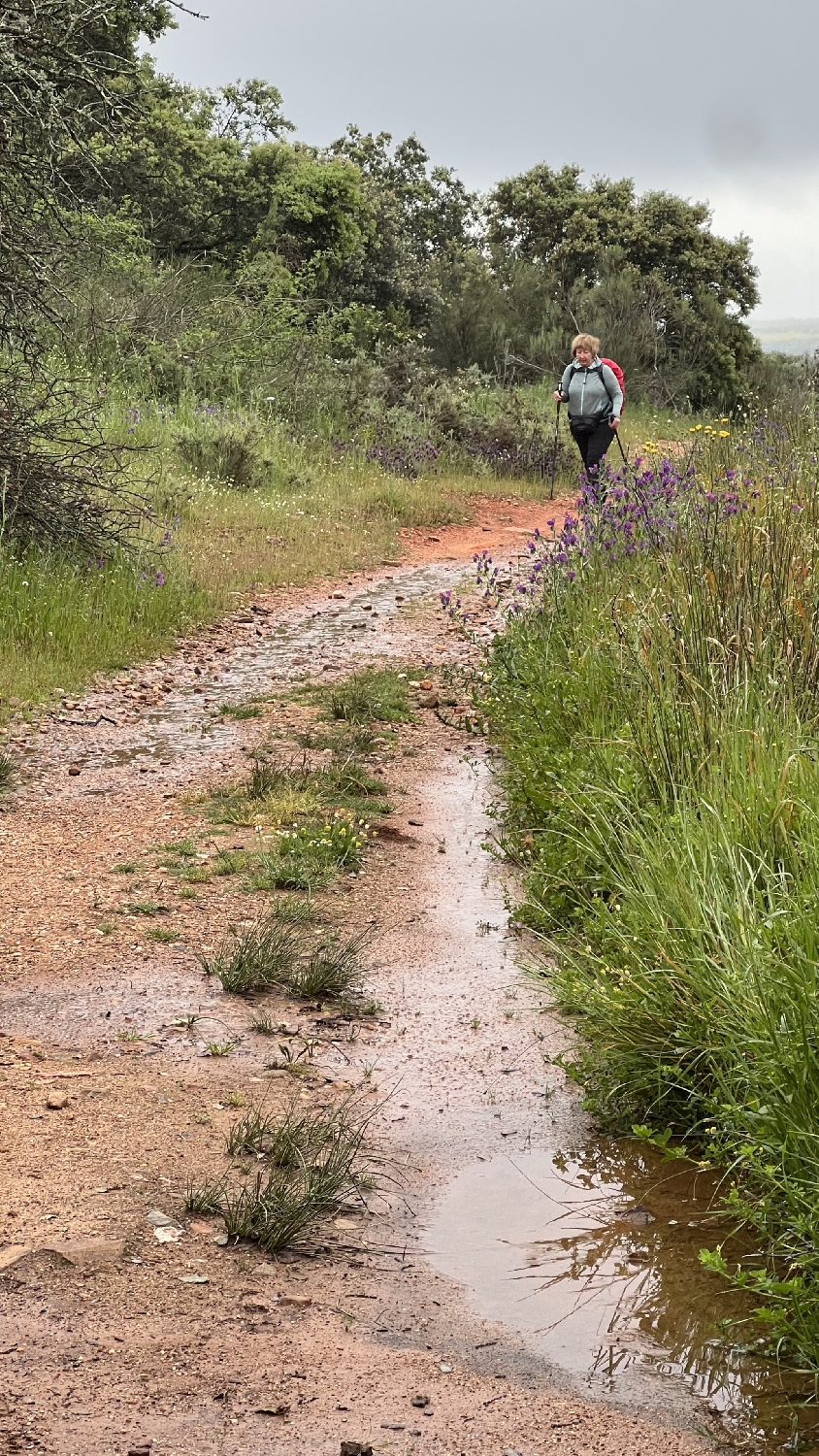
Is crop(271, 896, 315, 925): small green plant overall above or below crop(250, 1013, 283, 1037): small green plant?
above

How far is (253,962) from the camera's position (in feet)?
15.5

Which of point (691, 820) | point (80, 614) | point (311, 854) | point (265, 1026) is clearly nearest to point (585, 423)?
point (80, 614)

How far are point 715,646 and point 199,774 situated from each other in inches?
110

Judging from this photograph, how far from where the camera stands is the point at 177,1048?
13.9 ft

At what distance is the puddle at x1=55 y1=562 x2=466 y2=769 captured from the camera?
7.75 meters

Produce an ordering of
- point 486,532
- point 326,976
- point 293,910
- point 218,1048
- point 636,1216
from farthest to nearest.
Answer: point 486,532 < point 293,910 < point 326,976 < point 218,1048 < point 636,1216

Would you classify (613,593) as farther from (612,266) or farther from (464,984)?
(612,266)

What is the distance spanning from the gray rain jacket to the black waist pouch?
0.03m

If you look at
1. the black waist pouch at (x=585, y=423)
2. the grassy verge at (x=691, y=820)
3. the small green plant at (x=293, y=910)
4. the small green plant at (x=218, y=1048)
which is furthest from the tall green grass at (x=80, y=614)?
the small green plant at (x=218, y=1048)

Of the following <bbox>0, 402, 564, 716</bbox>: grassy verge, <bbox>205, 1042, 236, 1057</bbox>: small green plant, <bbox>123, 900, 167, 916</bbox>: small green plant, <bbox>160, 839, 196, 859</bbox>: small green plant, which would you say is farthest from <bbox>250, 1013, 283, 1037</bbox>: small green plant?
<bbox>0, 402, 564, 716</bbox>: grassy verge

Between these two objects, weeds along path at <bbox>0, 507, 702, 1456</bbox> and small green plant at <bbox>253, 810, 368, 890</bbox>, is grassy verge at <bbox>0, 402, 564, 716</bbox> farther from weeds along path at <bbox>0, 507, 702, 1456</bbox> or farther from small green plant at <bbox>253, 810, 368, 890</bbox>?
small green plant at <bbox>253, 810, 368, 890</bbox>

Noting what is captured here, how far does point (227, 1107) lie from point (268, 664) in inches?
245

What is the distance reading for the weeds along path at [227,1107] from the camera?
2.64 m

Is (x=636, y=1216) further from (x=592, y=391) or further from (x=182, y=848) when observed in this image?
(x=592, y=391)
